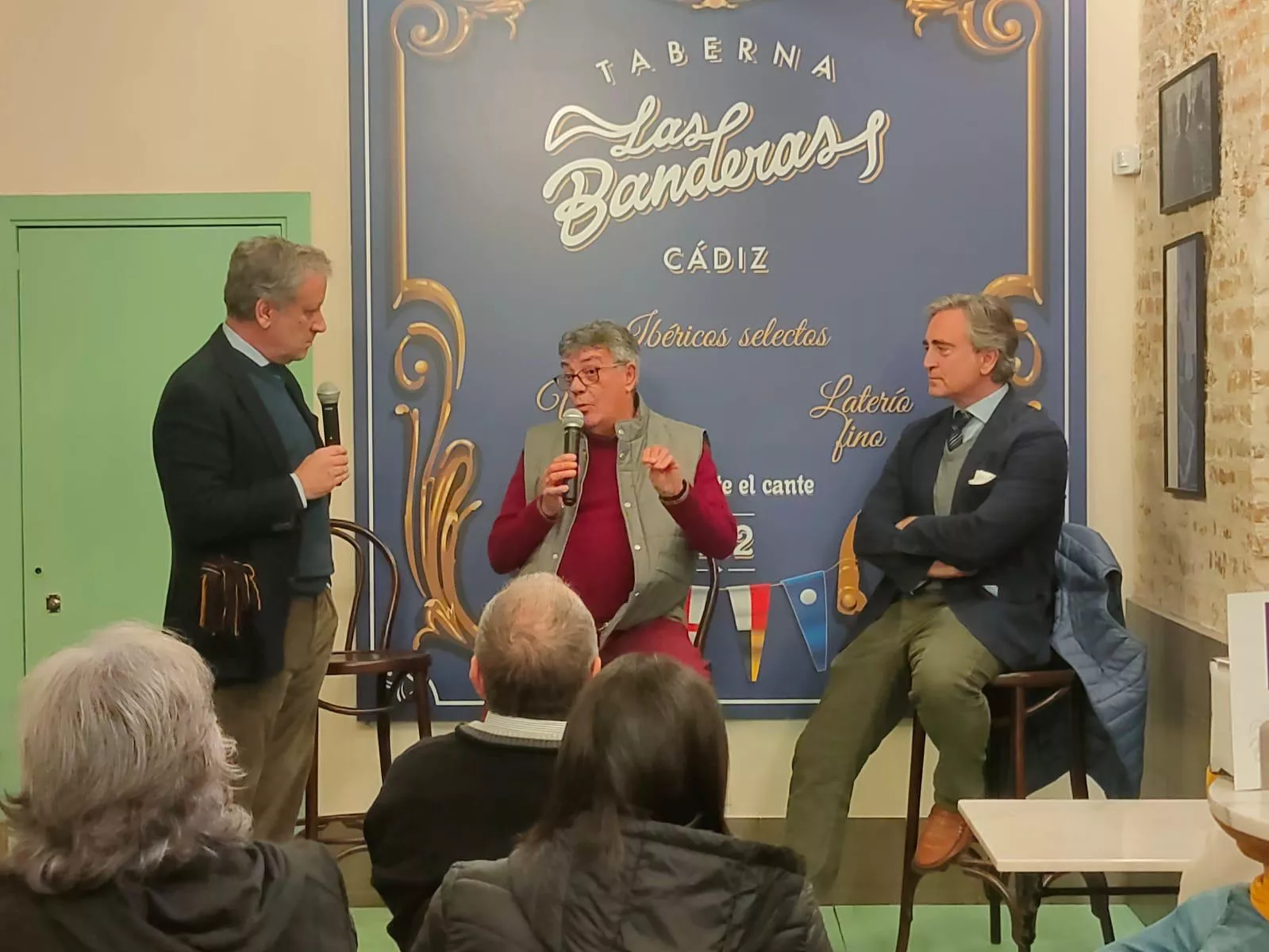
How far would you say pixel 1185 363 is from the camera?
3.56m

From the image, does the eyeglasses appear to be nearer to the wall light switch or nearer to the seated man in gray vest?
the seated man in gray vest

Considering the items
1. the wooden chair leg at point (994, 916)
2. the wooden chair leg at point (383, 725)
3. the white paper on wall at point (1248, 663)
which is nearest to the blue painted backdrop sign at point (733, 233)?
the wooden chair leg at point (383, 725)

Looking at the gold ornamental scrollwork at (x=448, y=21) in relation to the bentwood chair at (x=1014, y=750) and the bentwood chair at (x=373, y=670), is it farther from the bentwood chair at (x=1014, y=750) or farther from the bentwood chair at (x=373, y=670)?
the bentwood chair at (x=1014, y=750)

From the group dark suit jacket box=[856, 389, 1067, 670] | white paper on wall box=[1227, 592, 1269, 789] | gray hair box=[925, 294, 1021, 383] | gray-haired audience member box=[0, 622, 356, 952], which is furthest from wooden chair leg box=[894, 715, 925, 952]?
gray-haired audience member box=[0, 622, 356, 952]

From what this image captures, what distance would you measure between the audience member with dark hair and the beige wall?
2537 millimetres

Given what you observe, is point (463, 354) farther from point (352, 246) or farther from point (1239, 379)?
point (1239, 379)

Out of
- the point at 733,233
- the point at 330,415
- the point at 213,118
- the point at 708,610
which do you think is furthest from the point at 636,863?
the point at 213,118

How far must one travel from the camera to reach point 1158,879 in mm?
3766

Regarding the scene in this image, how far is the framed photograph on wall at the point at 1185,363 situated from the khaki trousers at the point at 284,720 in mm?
2322

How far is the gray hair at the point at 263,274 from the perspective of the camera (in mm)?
3184

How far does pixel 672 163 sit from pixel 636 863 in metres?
2.88

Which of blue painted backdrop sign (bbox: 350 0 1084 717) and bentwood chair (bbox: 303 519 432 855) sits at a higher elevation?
blue painted backdrop sign (bbox: 350 0 1084 717)

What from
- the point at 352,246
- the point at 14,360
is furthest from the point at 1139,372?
the point at 14,360

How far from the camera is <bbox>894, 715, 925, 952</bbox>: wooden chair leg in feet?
11.3
